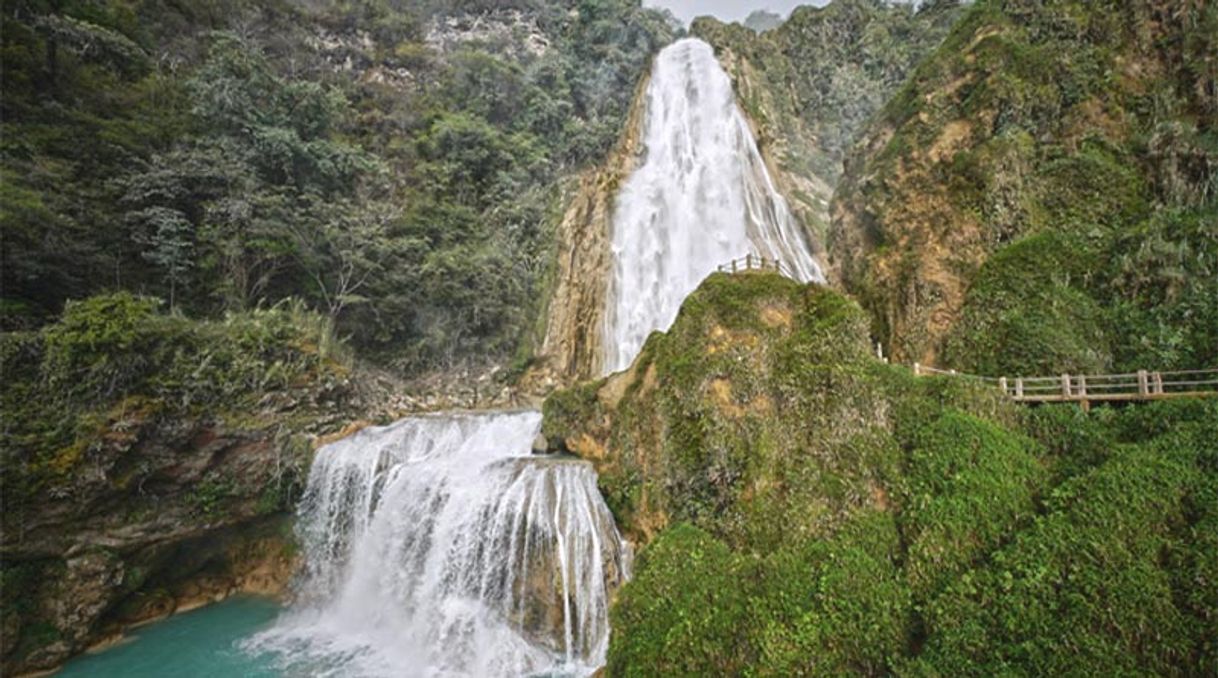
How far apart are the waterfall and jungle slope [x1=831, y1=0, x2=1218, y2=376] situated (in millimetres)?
9813

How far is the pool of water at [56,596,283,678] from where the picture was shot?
33.8 ft

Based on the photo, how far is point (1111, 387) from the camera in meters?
8.05

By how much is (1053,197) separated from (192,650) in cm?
2315

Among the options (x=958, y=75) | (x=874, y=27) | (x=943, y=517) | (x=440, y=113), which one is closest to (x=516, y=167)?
(x=440, y=113)

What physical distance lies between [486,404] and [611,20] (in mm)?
32595

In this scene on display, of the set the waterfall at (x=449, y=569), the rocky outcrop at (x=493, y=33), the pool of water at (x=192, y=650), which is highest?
the rocky outcrop at (x=493, y=33)

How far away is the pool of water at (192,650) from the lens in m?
10.3

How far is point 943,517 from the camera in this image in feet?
21.0

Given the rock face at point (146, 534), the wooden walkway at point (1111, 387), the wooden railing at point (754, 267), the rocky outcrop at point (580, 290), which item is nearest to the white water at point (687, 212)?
the rocky outcrop at point (580, 290)

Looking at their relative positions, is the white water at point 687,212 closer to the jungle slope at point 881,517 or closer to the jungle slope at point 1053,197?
the jungle slope at point 1053,197

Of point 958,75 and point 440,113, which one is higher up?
point 440,113

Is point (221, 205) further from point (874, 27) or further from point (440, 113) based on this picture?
point (874, 27)

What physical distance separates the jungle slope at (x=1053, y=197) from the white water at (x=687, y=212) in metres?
8.29

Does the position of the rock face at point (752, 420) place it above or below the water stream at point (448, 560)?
above
